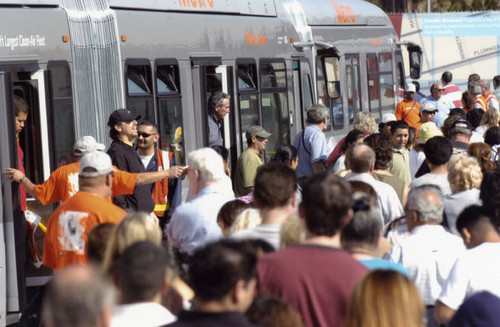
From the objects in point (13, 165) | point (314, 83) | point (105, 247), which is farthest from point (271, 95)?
point (105, 247)

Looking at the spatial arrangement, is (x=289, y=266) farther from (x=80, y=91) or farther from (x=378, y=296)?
(x=80, y=91)

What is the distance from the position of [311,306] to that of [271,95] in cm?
937

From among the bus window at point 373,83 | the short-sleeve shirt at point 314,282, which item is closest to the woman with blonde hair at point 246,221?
the short-sleeve shirt at point 314,282

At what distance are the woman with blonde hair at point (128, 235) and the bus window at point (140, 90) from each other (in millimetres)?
5384

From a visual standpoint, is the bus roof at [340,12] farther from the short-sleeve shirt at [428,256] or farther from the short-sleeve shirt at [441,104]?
the short-sleeve shirt at [428,256]

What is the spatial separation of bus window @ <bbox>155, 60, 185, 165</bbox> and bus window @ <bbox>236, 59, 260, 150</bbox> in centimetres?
150

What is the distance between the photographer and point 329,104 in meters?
16.4

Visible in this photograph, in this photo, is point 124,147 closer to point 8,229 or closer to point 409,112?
point 8,229

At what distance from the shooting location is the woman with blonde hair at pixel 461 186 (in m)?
7.09

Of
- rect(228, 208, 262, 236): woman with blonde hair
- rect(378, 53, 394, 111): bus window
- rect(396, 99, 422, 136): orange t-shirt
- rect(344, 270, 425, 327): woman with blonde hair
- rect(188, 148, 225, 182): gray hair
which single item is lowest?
rect(344, 270, 425, 327): woman with blonde hair

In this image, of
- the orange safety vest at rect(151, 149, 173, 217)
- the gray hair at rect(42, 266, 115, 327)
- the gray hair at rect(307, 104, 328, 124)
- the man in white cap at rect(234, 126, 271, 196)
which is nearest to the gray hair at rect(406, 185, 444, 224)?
the gray hair at rect(42, 266, 115, 327)

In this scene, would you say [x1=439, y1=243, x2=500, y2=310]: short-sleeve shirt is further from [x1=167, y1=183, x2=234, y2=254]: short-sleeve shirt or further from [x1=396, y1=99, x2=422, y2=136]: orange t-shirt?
[x1=396, y1=99, x2=422, y2=136]: orange t-shirt

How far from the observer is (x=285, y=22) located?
14.2 m

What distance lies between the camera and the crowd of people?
12.1 ft
